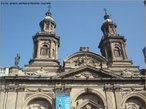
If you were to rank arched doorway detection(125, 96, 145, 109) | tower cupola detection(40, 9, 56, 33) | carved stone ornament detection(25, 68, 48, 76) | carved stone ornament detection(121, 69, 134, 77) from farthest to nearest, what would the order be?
tower cupola detection(40, 9, 56, 33), carved stone ornament detection(121, 69, 134, 77), carved stone ornament detection(25, 68, 48, 76), arched doorway detection(125, 96, 145, 109)

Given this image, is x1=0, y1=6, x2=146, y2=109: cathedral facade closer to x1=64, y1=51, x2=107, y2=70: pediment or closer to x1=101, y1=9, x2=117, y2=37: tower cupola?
x1=64, y1=51, x2=107, y2=70: pediment

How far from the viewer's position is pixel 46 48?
3728cm

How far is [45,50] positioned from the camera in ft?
122

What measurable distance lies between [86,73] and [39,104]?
6.75m

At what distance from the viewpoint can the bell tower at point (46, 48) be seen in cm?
3409

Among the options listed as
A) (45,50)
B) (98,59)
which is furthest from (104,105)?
(45,50)

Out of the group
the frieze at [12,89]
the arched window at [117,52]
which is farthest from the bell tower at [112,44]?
the frieze at [12,89]

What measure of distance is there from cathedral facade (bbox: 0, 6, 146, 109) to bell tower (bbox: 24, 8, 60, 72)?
13 cm

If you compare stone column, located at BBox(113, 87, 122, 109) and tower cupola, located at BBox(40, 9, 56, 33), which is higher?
tower cupola, located at BBox(40, 9, 56, 33)

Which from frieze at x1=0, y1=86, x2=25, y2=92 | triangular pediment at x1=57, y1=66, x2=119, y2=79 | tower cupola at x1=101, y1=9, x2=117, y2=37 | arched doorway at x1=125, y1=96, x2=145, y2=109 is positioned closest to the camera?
frieze at x1=0, y1=86, x2=25, y2=92

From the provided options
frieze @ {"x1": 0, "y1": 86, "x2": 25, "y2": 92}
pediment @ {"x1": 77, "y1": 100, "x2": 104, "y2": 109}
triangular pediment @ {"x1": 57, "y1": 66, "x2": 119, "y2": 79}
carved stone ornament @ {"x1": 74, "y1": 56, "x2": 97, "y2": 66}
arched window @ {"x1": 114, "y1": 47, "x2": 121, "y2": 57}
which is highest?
arched window @ {"x1": 114, "y1": 47, "x2": 121, "y2": 57}

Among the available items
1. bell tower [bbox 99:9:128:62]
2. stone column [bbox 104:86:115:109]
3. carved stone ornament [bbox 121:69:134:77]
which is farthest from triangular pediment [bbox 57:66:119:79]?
bell tower [bbox 99:9:128:62]

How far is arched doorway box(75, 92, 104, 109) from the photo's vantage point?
98.7 feet

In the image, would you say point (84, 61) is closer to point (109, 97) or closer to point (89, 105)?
point (109, 97)
